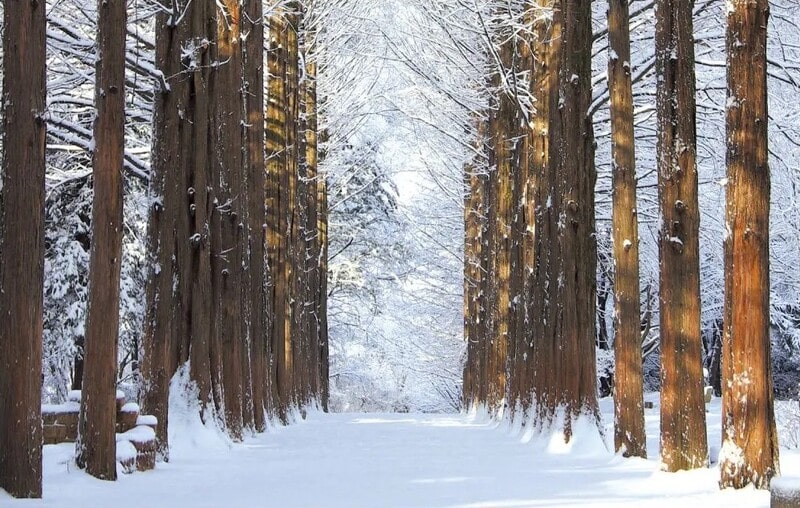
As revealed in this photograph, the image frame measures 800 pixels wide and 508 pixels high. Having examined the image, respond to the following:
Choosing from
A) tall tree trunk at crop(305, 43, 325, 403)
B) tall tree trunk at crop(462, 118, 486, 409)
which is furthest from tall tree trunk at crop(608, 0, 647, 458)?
tall tree trunk at crop(305, 43, 325, 403)

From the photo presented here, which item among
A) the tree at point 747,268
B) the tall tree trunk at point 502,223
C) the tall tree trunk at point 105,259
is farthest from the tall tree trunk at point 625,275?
the tall tree trunk at point 502,223

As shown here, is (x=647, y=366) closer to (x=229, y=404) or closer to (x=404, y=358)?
(x=404, y=358)

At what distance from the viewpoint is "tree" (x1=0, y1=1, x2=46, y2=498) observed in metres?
7.36

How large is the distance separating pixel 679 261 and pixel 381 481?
10.3ft

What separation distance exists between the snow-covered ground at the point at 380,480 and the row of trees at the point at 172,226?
47 centimetres

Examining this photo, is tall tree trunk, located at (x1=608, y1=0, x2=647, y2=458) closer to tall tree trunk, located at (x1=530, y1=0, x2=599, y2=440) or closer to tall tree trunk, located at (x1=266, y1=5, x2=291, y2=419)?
tall tree trunk, located at (x1=530, y1=0, x2=599, y2=440)

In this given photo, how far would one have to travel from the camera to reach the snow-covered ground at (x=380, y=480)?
7.85 m

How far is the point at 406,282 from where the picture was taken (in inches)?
1924

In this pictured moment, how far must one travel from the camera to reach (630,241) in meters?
11.9

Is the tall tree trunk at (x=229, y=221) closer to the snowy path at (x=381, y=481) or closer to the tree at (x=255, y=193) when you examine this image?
the snowy path at (x=381, y=481)

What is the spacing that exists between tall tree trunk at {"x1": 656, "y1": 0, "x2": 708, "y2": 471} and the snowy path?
0.38 m

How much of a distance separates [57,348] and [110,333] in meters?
14.1

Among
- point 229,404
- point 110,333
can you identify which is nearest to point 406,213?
point 229,404

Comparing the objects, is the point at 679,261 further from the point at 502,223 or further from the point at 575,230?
the point at 502,223
